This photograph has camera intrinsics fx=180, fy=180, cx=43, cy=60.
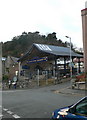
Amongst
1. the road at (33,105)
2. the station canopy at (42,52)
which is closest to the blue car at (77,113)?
the road at (33,105)

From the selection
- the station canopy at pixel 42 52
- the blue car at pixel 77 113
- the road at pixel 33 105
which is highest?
the station canopy at pixel 42 52

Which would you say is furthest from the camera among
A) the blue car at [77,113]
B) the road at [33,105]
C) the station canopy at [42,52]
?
the station canopy at [42,52]

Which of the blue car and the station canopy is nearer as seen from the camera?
the blue car

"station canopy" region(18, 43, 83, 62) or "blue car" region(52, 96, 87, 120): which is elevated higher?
"station canopy" region(18, 43, 83, 62)

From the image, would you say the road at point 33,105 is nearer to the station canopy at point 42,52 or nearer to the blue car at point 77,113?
the blue car at point 77,113

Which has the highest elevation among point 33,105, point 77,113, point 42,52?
point 42,52

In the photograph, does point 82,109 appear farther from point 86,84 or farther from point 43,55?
point 43,55

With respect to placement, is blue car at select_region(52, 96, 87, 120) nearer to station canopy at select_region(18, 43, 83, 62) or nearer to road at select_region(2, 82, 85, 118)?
road at select_region(2, 82, 85, 118)

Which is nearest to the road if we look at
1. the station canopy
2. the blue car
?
the blue car

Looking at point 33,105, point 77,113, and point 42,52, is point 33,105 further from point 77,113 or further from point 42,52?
point 42,52

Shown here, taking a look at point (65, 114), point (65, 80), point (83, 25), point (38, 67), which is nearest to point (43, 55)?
point (38, 67)

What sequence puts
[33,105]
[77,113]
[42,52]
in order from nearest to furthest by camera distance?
[77,113]
[33,105]
[42,52]

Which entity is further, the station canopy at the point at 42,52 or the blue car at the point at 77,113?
the station canopy at the point at 42,52

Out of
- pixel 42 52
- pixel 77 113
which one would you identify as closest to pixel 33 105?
pixel 77 113
